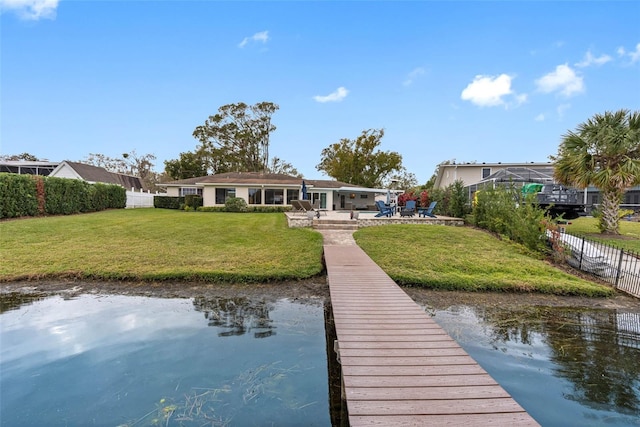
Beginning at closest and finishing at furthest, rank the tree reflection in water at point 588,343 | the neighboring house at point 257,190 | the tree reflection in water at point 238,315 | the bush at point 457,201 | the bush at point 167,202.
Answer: the tree reflection in water at point 588,343 → the tree reflection in water at point 238,315 → the bush at point 457,201 → the neighboring house at point 257,190 → the bush at point 167,202

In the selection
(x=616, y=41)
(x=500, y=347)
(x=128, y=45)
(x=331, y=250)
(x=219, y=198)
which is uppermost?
(x=128, y=45)

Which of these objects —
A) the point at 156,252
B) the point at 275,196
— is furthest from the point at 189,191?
the point at 156,252

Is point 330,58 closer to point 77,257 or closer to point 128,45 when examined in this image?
point 128,45

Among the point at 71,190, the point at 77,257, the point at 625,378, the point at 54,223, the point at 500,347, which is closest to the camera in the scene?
the point at 625,378

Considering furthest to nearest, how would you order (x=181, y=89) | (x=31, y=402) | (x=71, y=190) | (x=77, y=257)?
(x=181, y=89) < (x=71, y=190) < (x=77, y=257) < (x=31, y=402)

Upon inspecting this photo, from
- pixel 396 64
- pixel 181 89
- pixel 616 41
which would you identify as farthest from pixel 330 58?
pixel 616 41

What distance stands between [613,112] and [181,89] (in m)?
22.5

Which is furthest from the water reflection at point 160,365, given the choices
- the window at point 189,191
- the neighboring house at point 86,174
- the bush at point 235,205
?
the neighboring house at point 86,174

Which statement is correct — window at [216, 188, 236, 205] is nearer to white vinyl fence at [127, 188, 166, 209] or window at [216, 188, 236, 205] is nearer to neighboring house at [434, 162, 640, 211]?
white vinyl fence at [127, 188, 166, 209]

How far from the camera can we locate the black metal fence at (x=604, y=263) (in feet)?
23.7

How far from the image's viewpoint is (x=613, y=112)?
38.2ft

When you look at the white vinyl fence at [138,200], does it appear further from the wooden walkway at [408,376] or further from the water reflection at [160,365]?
the wooden walkway at [408,376]

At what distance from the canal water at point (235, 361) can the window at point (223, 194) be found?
18.5 metres

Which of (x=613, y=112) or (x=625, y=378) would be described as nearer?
(x=625, y=378)
